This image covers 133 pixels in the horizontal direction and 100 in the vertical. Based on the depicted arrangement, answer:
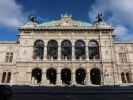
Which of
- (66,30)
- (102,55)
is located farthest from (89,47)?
(66,30)

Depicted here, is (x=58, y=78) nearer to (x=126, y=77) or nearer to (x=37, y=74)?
(x=37, y=74)

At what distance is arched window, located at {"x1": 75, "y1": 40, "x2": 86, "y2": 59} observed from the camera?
124ft

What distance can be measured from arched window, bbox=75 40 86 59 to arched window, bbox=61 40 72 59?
3.96ft

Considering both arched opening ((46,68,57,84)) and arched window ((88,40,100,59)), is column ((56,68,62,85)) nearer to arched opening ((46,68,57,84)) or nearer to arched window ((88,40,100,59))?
arched opening ((46,68,57,84))

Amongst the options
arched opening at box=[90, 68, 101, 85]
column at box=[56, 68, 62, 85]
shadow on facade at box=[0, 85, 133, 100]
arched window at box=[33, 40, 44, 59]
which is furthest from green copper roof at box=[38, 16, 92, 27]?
shadow on facade at box=[0, 85, 133, 100]

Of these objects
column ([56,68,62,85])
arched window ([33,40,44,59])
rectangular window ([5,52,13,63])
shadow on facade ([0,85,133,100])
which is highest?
arched window ([33,40,44,59])

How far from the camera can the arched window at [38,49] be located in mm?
37531

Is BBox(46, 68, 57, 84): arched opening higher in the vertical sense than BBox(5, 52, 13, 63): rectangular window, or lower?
lower

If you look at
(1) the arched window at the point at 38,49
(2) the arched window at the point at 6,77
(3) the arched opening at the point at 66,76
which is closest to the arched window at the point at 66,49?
(3) the arched opening at the point at 66,76

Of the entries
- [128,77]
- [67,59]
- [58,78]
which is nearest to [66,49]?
[67,59]

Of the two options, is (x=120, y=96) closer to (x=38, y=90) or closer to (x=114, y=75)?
(x=38, y=90)

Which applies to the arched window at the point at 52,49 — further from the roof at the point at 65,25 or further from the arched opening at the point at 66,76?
the arched opening at the point at 66,76

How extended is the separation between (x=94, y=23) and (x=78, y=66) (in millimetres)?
10291

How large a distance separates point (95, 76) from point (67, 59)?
6.29m
